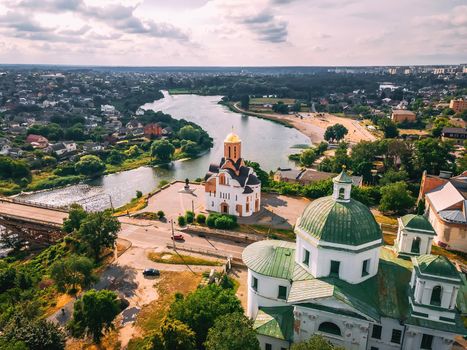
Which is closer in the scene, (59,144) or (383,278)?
(383,278)

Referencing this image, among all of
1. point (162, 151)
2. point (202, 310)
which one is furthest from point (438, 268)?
point (162, 151)

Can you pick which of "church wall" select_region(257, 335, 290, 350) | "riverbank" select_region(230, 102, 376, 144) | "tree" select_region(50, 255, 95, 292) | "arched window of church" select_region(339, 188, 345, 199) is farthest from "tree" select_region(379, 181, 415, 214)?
"riverbank" select_region(230, 102, 376, 144)

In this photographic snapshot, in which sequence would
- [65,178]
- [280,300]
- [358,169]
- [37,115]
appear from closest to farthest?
1. [280,300]
2. [358,169]
3. [65,178]
4. [37,115]

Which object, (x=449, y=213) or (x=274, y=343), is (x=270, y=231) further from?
(x=274, y=343)

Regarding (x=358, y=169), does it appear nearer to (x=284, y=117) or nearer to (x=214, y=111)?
(x=284, y=117)

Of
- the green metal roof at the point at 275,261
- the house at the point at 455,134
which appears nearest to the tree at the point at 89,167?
the green metal roof at the point at 275,261

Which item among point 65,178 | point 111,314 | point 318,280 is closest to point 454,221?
point 318,280
